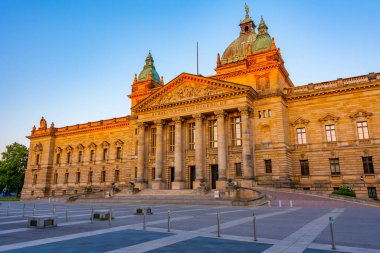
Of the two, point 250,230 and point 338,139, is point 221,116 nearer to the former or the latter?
point 338,139

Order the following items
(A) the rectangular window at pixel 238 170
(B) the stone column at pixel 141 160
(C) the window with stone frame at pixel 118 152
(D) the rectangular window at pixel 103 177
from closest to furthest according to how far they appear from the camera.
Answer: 1. (A) the rectangular window at pixel 238 170
2. (B) the stone column at pixel 141 160
3. (C) the window with stone frame at pixel 118 152
4. (D) the rectangular window at pixel 103 177

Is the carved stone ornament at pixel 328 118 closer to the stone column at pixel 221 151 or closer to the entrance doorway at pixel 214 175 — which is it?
the stone column at pixel 221 151

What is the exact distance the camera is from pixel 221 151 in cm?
4381

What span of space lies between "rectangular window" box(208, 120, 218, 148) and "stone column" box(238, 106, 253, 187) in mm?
5794

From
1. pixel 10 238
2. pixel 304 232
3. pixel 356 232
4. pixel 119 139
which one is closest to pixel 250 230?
pixel 304 232

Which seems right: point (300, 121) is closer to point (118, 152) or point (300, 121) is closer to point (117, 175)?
point (118, 152)

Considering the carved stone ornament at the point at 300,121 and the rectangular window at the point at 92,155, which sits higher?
the carved stone ornament at the point at 300,121

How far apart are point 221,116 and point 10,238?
36.4m

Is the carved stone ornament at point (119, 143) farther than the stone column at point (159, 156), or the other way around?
the carved stone ornament at point (119, 143)

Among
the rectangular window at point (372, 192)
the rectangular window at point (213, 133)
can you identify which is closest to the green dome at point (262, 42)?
the rectangular window at point (213, 133)

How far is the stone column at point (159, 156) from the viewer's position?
47.8 meters

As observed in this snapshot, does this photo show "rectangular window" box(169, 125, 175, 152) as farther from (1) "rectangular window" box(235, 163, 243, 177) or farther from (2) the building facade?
(1) "rectangular window" box(235, 163, 243, 177)

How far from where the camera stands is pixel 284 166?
136ft

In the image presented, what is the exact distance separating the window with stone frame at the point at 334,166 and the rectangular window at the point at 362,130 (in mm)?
4486
